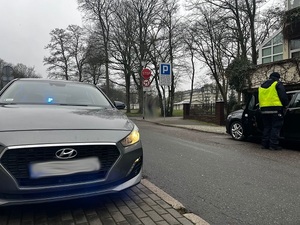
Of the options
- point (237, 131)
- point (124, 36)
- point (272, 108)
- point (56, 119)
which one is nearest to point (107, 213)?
point (56, 119)

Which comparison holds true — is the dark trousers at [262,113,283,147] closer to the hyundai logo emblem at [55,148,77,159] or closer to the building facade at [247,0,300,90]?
the hyundai logo emblem at [55,148,77,159]

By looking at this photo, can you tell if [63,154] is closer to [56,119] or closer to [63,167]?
[63,167]

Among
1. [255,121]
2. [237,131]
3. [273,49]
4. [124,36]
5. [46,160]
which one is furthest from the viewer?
[124,36]

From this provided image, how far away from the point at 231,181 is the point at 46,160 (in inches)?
119

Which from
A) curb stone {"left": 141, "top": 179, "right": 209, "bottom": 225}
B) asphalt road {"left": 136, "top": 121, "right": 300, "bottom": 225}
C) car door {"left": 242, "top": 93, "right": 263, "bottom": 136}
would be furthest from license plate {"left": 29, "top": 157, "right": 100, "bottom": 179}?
car door {"left": 242, "top": 93, "right": 263, "bottom": 136}

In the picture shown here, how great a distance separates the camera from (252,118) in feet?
28.5

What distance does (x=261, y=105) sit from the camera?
305 inches

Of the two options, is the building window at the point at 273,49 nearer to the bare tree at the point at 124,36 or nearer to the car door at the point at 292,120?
the bare tree at the point at 124,36

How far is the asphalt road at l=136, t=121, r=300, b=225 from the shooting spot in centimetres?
341

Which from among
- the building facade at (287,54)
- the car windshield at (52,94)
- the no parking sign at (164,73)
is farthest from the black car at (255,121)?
the no parking sign at (164,73)

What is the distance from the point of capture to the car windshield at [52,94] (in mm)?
4312

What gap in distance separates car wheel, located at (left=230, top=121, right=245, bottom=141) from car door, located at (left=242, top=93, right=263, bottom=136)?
37 cm

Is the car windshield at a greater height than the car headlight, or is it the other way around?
the car windshield

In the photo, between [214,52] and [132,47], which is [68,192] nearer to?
[214,52]
